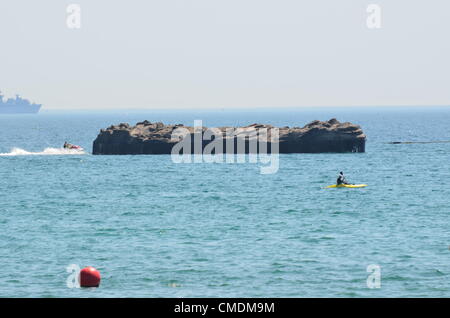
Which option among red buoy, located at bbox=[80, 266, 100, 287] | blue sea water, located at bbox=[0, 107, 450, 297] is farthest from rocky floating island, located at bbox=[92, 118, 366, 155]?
red buoy, located at bbox=[80, 266, 100, 287]

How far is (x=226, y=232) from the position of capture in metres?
49.2

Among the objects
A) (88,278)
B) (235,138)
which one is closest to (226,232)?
(88,278)

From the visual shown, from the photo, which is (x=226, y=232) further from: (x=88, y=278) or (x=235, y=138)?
(x=235, y=138)

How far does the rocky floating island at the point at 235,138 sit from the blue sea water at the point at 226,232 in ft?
69.7

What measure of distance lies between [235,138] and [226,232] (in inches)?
2795

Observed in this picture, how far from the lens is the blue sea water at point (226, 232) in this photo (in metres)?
34.6

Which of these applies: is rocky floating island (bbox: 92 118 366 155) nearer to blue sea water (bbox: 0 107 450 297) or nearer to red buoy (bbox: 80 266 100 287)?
blue sea water (bbox: 0 107 450 297)

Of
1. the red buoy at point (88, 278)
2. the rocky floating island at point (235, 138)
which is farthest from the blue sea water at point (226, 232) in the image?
the rocky floating island at point (235, 138)

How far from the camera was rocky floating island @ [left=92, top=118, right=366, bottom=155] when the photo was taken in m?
120

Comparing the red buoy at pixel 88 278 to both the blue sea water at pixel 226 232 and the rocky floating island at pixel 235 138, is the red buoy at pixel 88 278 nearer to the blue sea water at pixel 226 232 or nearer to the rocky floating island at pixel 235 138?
the blue sea water at pixel 226 232

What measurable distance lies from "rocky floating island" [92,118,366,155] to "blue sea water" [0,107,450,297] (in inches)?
836
